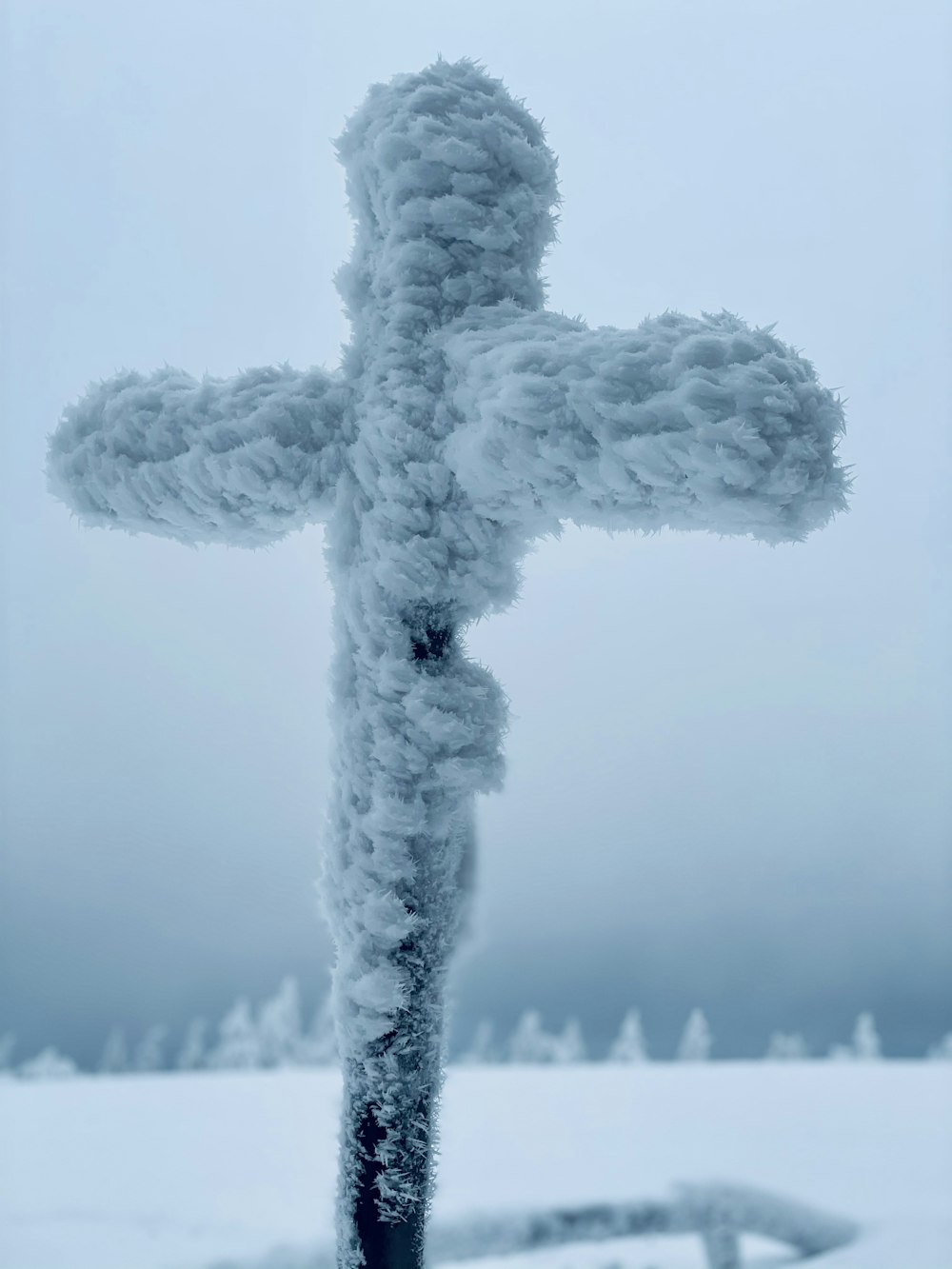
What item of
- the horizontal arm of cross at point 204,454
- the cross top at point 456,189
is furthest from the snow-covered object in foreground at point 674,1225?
the cross top at point 456,189

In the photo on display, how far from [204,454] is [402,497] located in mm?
109

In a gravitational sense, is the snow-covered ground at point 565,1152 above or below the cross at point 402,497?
below

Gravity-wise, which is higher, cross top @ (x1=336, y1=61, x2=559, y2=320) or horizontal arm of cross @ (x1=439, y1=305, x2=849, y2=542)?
cross top @ (x1=336, y1=61, x2=559, y2=320)

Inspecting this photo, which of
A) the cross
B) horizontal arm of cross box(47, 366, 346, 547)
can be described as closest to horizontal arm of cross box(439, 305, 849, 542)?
the cross

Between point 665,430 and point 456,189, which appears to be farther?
point 456,189

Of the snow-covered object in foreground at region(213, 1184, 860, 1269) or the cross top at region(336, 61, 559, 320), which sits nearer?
the cross top at region(336, 61, 559, 320)

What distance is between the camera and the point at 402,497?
1.62 feet

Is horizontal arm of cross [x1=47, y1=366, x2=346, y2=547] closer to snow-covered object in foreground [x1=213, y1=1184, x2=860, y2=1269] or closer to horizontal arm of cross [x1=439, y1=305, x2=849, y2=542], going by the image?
horizontal arm of cross [x1=439, y1=305, x2=849, y2=542]

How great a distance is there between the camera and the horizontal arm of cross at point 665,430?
0.38 m

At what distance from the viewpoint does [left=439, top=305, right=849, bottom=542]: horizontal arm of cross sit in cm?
38

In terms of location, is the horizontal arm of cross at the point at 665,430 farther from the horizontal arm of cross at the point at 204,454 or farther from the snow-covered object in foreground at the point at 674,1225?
the snow-covered object in foreground at the point at 674,1225

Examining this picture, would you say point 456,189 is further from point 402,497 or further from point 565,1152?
point 565,1152

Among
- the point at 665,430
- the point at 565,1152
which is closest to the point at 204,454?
the point at 665,430

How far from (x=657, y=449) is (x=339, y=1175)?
1.27 feet
